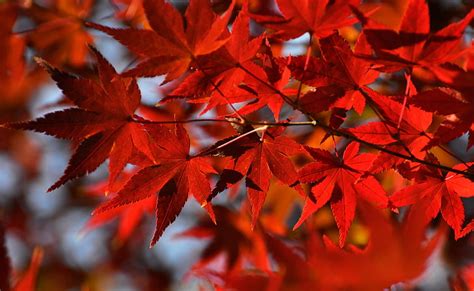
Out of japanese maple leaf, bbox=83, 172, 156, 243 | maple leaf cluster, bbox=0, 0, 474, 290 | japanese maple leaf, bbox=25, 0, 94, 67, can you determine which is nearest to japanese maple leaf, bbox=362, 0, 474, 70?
maple leaf cluster, bbox=0, 0, 474, 290

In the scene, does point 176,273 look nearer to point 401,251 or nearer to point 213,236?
point 213,236

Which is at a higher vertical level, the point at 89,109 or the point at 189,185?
the point at 89,109

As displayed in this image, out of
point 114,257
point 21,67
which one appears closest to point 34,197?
point 114,257

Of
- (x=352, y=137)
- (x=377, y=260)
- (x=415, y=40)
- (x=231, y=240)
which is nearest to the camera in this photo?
(x=377, y=260)

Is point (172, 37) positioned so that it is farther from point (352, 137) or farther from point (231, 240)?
point (231, 240)

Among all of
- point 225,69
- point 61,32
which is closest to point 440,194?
point 225,69

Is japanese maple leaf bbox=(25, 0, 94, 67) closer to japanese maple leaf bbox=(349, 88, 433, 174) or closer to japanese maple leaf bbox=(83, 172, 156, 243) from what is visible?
japanese maple leaf bbox=(83, 172, 156, 243)
